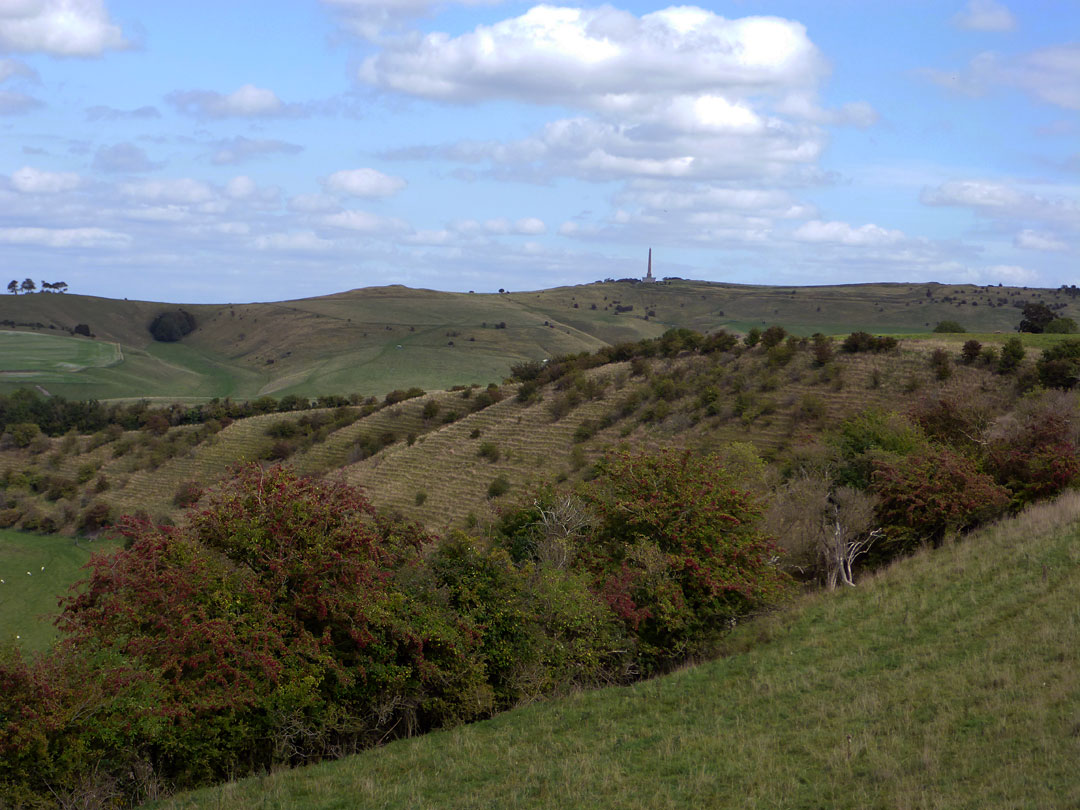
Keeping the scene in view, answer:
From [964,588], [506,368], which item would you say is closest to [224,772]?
[964,588]

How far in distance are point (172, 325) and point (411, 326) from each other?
58359 millimetres

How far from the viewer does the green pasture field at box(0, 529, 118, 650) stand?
134 ft

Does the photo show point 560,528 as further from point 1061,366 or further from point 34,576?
point 34,576

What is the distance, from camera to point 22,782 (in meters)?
11.1

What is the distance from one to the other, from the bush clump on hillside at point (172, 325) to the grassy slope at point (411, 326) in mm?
2554

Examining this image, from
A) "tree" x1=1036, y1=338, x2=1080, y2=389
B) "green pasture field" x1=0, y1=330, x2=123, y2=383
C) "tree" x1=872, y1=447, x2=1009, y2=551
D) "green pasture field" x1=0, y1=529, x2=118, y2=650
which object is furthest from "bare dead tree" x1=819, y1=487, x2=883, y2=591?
"green pasture field" x1=0, y1=330, x2=123, y2=383

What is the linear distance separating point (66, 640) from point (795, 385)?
155 feet

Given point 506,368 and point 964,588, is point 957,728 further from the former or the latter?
point 506,368

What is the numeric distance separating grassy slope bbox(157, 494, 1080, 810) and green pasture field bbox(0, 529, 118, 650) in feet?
98.1

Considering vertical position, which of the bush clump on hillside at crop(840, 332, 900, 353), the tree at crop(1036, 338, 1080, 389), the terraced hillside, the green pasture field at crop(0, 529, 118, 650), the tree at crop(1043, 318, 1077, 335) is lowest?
the green pasture field at crop(0, 529, 118, 650)

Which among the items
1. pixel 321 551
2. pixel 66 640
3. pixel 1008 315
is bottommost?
pixel 66 640

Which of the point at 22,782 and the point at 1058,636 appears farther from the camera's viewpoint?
the point at 1058,636

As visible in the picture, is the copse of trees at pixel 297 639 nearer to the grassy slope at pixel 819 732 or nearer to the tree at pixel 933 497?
the grassy slope at pixel 819 732

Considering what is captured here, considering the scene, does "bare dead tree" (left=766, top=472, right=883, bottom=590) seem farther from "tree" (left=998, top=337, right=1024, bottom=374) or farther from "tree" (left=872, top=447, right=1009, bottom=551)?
"tree" (left=998, top=337, right=1024, bottom=374)
